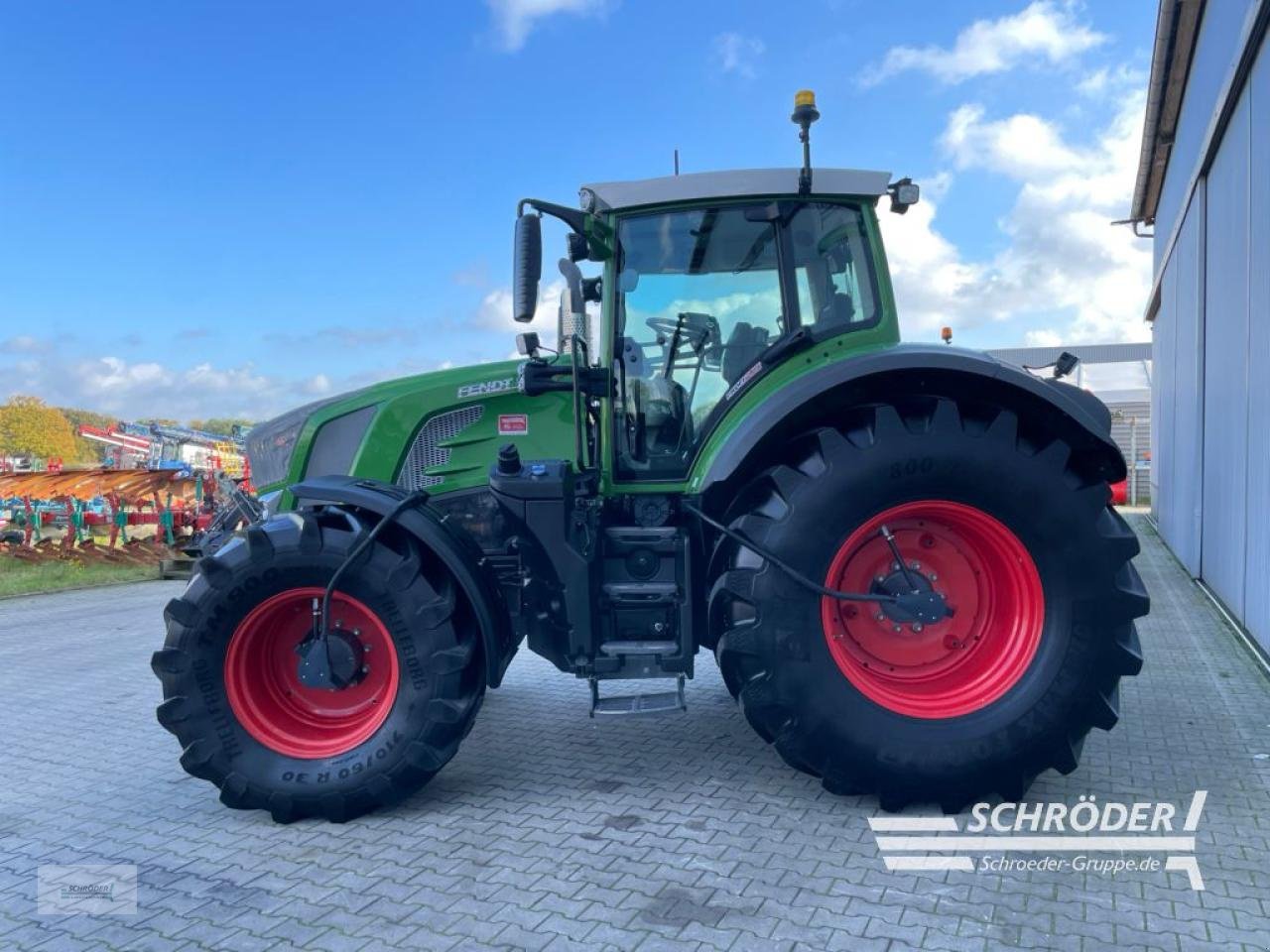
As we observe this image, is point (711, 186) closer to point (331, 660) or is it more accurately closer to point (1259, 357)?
point (331, 660)

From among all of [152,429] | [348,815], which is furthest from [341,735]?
[152,429]

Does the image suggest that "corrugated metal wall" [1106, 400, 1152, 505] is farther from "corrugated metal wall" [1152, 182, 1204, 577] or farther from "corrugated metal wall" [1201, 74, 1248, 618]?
"corrugated metal wall" [1201, 74, 1248, 618]

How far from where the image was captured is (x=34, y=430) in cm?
5069

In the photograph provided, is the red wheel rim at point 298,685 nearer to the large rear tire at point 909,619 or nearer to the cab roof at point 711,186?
the large rear tire at point 909,619

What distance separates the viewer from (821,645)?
3594 mm

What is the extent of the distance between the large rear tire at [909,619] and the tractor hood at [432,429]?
4.35ft

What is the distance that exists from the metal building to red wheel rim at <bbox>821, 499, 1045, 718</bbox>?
3.17 meters

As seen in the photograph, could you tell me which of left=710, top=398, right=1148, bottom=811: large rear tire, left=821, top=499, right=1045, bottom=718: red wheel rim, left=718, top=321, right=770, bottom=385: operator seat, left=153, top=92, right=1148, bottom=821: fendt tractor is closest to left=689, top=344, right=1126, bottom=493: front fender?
left=153, top=92, right=1148, bottom=821: fendt tractor

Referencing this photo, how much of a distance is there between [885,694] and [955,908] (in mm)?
977

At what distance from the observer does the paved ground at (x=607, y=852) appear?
281cm

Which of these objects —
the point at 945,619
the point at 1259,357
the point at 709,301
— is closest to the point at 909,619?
the point at 945,619

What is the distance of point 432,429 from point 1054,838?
3.12 metres

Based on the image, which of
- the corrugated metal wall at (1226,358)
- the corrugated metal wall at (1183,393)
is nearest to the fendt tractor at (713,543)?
the corrugated metal wall at (1226,358)

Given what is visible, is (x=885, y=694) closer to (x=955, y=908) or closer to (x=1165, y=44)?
(x=955, y=908)
